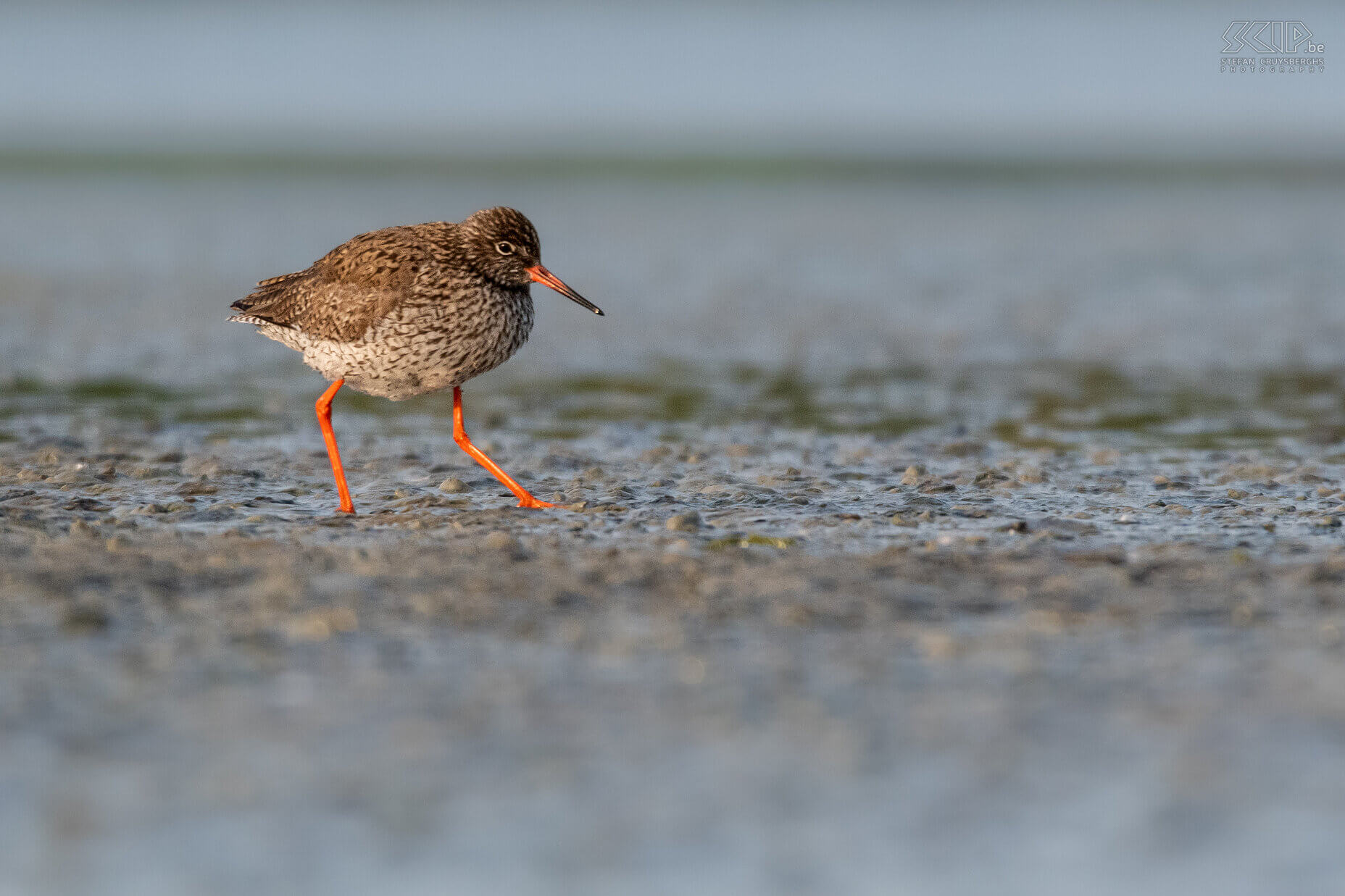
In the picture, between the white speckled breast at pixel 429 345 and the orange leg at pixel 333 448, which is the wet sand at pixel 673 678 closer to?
the orange leg at pixel 333 448

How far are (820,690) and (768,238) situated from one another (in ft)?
96.1

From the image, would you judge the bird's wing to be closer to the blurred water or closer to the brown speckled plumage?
the brown speckled plumage

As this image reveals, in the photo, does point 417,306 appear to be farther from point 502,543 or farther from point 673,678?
point 673,678

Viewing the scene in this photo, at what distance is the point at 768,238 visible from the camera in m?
35.1

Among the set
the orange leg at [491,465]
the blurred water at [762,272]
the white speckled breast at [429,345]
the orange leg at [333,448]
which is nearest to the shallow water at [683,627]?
the orange leg at [333,448]

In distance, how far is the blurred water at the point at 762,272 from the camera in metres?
19.1

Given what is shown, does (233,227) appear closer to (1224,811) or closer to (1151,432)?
(1151,432)

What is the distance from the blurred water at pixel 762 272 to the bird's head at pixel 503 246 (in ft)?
20.6

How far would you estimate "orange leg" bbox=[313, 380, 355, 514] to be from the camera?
10.3m

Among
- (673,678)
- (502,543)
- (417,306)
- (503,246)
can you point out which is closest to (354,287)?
(417,306)

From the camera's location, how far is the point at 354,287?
36.3 ft

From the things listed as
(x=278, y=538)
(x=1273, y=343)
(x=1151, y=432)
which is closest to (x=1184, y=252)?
(x=1273, y=343)

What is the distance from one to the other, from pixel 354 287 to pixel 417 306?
1.80 ft

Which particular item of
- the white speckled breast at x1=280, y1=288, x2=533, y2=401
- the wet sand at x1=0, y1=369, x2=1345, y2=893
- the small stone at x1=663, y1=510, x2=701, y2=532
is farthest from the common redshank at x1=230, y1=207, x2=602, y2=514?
the small stone at x1=663, y1=510, x2=701, y2=532
